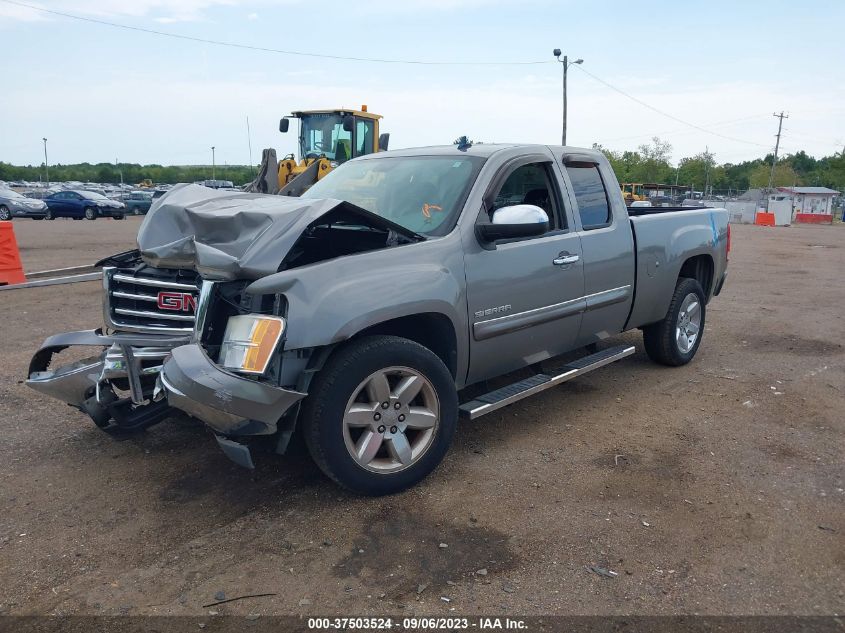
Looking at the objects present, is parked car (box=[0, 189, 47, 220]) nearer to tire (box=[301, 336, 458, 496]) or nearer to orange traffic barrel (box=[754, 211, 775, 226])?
tire (box=[301, 336, 458, 496])

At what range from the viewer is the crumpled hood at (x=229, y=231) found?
3.30 m

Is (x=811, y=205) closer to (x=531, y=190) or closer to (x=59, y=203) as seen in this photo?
(x=59, y=203)

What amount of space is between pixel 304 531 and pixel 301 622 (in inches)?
26.4

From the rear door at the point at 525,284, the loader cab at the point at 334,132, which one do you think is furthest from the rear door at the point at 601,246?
the loader cab at the point at 334,132

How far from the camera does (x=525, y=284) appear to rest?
421 centimetres

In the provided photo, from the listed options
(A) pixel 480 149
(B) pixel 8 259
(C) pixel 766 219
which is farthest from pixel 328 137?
(C) pixel 766 219

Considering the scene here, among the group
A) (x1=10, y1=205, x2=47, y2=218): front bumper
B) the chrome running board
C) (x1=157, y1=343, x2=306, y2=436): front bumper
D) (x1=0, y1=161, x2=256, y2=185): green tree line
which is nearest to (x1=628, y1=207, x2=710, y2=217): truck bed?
the chrome running board

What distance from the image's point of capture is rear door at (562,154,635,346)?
4.80 metres

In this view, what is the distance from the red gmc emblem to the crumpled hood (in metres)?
0.16

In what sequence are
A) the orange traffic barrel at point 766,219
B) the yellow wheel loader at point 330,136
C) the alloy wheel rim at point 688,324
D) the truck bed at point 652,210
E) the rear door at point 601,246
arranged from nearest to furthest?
the rear door at point 601,246, the alloy wheel rim at point 688,324, the truck bed at point 652,210, the yellow wheel loader at point 330,136, the orange traffic barrel at point 766,219

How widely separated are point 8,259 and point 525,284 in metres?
9.03

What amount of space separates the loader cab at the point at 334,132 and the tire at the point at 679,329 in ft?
41.2

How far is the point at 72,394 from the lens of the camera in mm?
3842

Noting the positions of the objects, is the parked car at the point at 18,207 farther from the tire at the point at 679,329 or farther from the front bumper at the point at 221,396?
the front bumper at the point at 221,396
